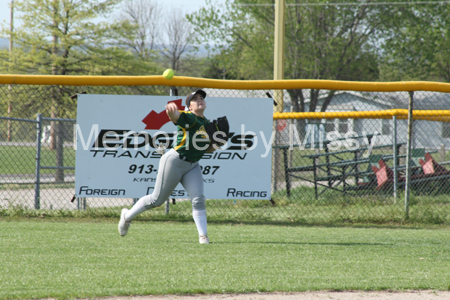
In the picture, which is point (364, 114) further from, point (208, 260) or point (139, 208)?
point (208, 260)

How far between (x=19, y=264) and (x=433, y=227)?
19.4 ft

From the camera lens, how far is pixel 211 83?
702 cm

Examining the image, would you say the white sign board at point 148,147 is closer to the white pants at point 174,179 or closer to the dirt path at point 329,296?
the white pants at point 174,179

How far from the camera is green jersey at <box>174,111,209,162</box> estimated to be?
14.9ft

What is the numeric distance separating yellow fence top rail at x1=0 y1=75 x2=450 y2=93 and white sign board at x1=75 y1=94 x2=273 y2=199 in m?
0.24

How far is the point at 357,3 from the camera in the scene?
90.0 feet

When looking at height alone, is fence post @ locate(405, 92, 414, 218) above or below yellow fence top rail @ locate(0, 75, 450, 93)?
below

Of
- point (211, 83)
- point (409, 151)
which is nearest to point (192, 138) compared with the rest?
point (211, 83)

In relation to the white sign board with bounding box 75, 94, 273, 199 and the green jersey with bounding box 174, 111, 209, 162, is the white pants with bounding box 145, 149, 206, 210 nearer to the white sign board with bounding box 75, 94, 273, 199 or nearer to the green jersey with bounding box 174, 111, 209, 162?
the green jersey with bounding box 174, 111, 209, 162

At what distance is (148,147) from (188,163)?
7.64ft

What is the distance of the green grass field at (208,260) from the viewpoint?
3.31m

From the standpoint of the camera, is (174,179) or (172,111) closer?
(172,111)

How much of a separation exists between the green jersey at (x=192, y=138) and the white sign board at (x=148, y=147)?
2.23m

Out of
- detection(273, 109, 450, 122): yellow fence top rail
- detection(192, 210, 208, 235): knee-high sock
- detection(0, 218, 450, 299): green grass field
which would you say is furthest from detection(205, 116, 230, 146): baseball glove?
detection(273, 109, 450, 122): yellow fence top rail
